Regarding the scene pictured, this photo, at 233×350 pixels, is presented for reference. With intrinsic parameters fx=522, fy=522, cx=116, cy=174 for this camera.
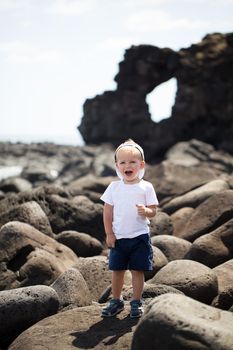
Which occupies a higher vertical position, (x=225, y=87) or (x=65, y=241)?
(x=225, y=87)

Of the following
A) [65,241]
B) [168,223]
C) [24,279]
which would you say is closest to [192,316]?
[24,279]

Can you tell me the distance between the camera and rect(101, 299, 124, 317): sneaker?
4758 millimetres

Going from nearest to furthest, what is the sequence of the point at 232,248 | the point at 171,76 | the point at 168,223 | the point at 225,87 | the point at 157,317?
the point at 157,317, the point at 232,248, the point at 168,223, the point at 225,87, the point at 171,76

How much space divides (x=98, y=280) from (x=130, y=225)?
1.69 metres

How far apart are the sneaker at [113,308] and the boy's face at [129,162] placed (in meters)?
1.14

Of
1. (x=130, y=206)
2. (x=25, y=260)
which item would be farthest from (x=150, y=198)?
(x=25, y=260)

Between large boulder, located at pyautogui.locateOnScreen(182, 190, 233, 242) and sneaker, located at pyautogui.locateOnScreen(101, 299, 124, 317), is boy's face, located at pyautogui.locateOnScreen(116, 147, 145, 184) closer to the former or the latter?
sneaker, located at pyautogui.locateOnScreen(101, 299, 124, 317)

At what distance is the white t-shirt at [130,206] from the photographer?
15.8 feet

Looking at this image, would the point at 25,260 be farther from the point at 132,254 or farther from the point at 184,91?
the point at 184,91

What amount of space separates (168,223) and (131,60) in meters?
29.2

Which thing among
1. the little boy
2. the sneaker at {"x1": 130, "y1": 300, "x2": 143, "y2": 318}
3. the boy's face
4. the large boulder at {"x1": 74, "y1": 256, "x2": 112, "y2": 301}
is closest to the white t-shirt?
the little boy

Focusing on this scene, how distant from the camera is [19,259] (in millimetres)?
6930

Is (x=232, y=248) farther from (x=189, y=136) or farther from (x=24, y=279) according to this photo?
(x=189, y=136)

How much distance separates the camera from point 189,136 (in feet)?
118
